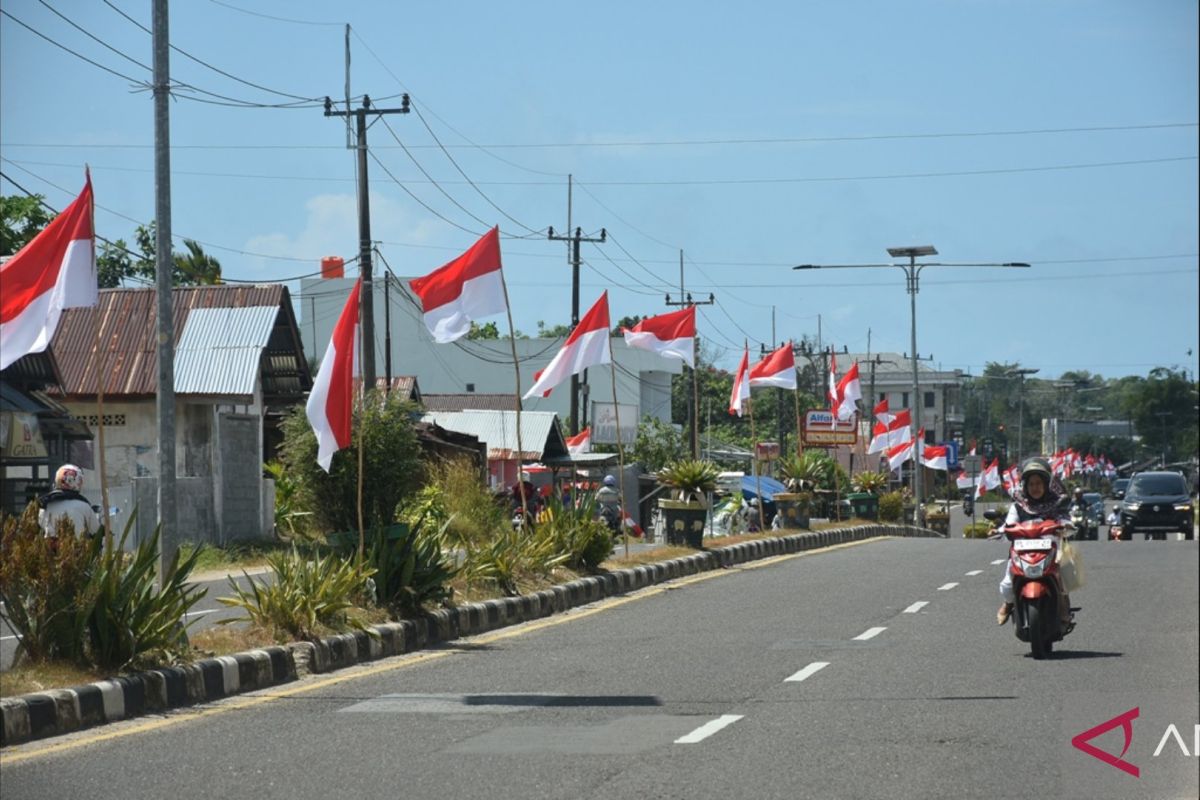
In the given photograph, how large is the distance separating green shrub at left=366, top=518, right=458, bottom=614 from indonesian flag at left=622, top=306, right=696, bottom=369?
10095mm

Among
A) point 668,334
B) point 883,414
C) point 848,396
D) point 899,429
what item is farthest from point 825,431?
point 668,334

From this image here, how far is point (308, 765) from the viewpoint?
809 cm

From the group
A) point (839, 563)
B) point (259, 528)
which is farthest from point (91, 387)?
point (839, 563)

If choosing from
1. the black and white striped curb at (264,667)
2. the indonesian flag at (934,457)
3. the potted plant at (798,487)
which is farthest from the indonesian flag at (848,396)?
the indonesian flag at (934,457)

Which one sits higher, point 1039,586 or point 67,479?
point 67,479

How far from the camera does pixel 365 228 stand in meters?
32.4

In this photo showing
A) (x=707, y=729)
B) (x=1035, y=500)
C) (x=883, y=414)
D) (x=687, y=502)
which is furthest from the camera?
(x=883, y=414)

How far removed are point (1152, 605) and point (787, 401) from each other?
8540 cm

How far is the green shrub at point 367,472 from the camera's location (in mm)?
15812

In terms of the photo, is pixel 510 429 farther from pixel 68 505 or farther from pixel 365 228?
pixel 68 505

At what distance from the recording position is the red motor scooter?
39.4 feet

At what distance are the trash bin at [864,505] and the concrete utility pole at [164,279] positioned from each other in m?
35.8

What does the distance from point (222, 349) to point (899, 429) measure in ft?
79.3

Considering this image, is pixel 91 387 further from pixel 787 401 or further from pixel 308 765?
pixel 787 401
